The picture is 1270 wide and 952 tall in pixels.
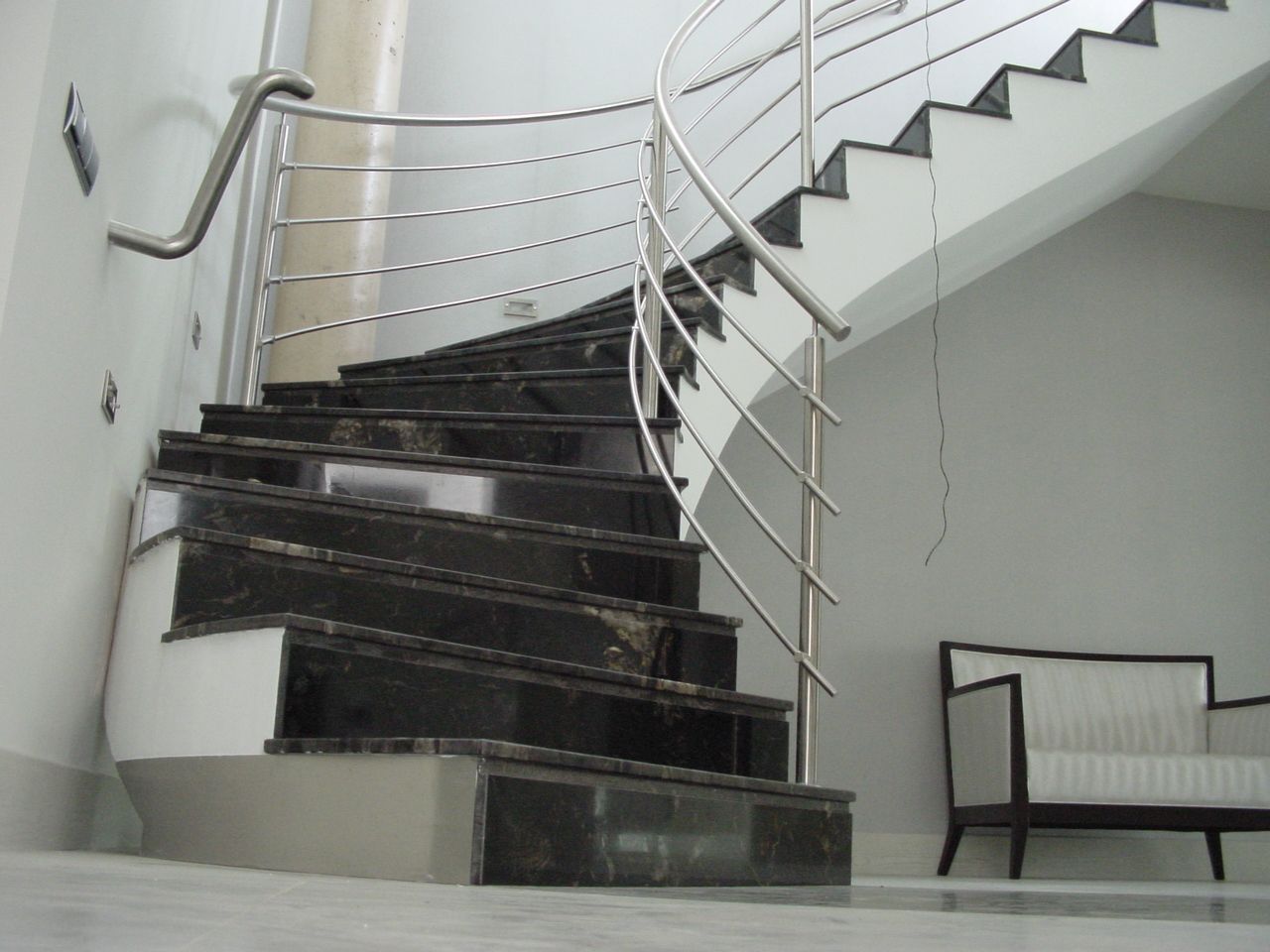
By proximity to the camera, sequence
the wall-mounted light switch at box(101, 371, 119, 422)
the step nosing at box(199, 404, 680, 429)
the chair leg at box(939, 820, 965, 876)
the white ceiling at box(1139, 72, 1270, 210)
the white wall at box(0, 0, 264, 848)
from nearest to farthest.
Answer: the white wall at box(0, 0, 264, 848) → the wall-mounted light switch at box(101, 371, 119, 422) → the step nosing at box(199, 404, 680, 429) → the chair leg at box(939, 820, 965, 876) → the white ceiling at box(1139, 72, 1270, 210)

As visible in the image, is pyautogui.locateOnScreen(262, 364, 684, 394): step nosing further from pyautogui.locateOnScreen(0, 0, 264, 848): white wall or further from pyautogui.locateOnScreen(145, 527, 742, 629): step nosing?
pyautogui.locateOnScreen(145, 527, 742, 629): step nosing

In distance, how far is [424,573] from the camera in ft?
6.31

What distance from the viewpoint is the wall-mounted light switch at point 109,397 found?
6.58 ft

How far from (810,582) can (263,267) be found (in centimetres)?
189

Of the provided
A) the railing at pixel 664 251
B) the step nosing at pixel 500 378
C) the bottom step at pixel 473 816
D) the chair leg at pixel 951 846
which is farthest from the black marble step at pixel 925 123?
the bottom step at pixel 473 816

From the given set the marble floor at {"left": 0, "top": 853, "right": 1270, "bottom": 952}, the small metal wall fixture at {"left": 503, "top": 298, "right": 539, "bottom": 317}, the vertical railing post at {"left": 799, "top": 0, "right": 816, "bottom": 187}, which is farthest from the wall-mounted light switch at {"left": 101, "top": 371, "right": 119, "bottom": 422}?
the small metal wall fixture at {"left": 503, "top": 298, "right": 539, "bottom": 317}

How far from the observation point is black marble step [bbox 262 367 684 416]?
2.82m

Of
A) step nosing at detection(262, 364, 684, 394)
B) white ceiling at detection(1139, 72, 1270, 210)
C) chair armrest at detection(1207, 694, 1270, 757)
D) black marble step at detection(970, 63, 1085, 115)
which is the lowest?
chair armrest at detection(1207, 694, 1270, 757)

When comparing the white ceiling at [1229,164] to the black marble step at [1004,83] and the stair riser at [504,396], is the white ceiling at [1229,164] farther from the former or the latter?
the stair riser at [504,396]

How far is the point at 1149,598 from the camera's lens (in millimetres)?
4332

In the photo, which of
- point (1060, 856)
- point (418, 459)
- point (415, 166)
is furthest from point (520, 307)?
point (1060, 856)

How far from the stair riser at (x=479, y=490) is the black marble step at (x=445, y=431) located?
0.72 feet

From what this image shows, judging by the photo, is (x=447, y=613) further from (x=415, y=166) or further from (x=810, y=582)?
(x=415, y=166)

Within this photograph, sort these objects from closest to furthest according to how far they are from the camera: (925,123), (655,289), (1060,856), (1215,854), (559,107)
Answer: (655,289) < (925,123) < (1215,854) < (1060,856) < (559,107)
